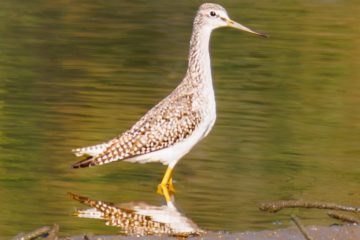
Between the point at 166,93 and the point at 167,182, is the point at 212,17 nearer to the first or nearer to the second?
the point at 167,182

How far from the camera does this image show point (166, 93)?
1359 centimetres

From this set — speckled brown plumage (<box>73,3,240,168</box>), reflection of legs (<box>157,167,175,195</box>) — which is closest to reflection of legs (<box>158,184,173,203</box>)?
reflection of legs (<box>157,167,175,195</box>)

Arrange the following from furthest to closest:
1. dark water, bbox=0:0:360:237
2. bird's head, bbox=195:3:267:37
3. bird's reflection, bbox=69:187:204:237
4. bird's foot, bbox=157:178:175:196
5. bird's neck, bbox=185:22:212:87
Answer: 1. bird's head, bbox=195:3:267:37
2. bird's neck, bbox=185:22:212:87
3. bird's foot, bbox=157:178:175:196
4. dark water, bbox=0:0:360:237
5. bird's reflection, bbox=69:187:204:237

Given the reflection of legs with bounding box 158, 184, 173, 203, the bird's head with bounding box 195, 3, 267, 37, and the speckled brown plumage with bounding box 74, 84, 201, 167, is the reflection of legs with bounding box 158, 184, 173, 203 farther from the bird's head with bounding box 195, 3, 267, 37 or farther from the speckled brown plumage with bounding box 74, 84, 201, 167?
the bird's head with bounding box 195, 3, 267, 37

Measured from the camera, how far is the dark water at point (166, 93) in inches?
367

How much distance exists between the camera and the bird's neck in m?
10.2

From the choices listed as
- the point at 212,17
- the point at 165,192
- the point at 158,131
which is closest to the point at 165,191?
the point at 165,192

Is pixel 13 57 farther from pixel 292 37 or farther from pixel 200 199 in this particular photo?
pixel 200 199

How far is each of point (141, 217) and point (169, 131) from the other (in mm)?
1297

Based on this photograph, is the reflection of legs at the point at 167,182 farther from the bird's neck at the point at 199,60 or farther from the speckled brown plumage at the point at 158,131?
the bird's neck at the point at 199,60

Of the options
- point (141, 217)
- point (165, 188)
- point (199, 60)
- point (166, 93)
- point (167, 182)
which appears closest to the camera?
point (141, 217)

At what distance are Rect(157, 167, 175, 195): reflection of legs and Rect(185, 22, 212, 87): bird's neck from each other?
778 millimetres

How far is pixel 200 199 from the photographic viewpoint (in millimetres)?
9289

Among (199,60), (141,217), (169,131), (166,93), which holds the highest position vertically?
(199,60)
